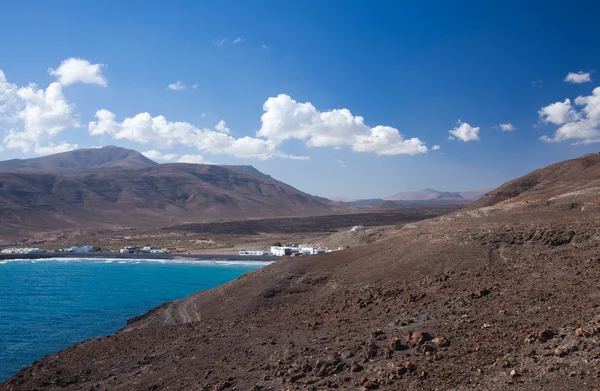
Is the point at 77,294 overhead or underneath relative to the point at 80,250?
underneath

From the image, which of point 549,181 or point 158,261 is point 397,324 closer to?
point 549,181

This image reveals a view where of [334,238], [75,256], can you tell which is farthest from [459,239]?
[75,256]

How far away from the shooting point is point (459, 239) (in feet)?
85.3

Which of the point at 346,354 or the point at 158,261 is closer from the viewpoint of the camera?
the point at 346,354

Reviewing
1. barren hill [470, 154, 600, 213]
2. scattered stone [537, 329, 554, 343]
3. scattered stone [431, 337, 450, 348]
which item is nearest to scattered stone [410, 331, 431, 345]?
scattered stone [431, 337, 450, 348]

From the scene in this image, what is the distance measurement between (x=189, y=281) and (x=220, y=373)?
1588 inches

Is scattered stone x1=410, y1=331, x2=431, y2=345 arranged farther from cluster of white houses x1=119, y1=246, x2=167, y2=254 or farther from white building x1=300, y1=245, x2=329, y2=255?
cluster of white houses x1=119, y1=246, x2=167, y2=254

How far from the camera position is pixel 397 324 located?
1623 centimetres

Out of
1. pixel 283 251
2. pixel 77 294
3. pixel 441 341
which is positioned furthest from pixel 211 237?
pixel 441 341

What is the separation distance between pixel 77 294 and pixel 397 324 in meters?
38.0

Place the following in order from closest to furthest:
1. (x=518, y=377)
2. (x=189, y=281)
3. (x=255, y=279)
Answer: (x=518, y=377) < (x=255, y=279) < (x=189, y=281)

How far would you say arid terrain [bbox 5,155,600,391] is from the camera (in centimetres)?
1144

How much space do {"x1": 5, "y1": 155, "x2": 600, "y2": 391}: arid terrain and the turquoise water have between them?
4.07 m

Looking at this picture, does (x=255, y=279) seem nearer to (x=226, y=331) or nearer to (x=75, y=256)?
(x=226, y=331)
